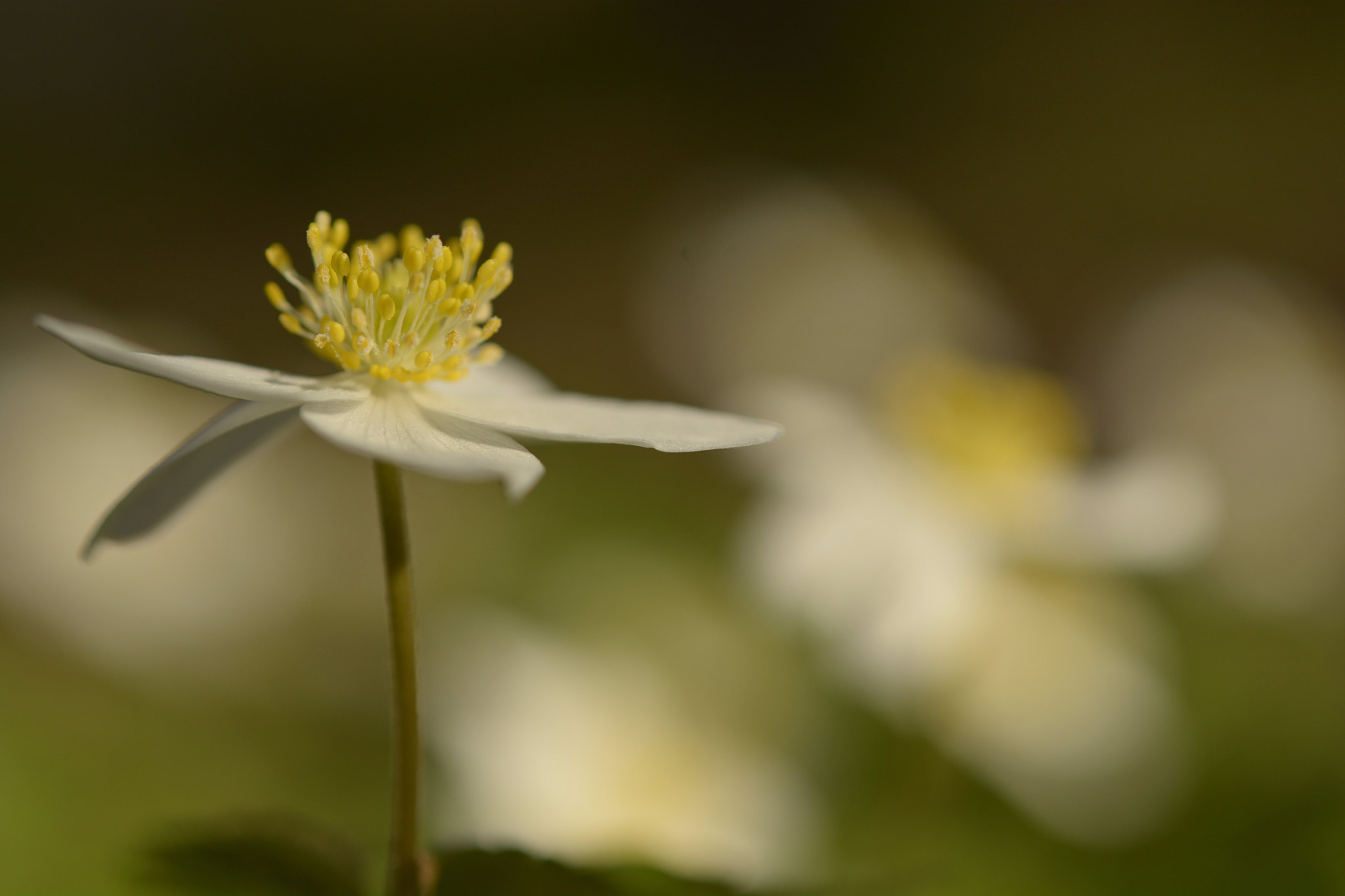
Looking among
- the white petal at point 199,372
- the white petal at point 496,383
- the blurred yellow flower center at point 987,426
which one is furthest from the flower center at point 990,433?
the white petal at point 199,372

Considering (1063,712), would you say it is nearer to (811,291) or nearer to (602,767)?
(602,767)

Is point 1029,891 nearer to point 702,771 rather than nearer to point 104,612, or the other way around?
point 702,771

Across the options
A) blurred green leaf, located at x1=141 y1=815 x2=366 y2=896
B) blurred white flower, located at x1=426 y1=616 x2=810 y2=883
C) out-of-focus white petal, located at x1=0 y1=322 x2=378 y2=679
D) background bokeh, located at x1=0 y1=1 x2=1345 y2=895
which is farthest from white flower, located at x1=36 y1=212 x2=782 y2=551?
out-of-focus white petal, located at x1=0 y1=322 x2=378 y2=679

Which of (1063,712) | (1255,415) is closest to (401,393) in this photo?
(1063,712)

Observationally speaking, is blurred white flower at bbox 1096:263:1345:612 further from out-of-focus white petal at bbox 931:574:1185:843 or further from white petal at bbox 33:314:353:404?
white petal at bbox 33:314:353:404

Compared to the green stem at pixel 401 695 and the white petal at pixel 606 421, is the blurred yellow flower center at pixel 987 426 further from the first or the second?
the green stem at pixel 401 695

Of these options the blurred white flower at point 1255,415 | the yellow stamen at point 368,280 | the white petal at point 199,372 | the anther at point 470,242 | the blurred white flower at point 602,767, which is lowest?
the blurred white flower at point 602,767
